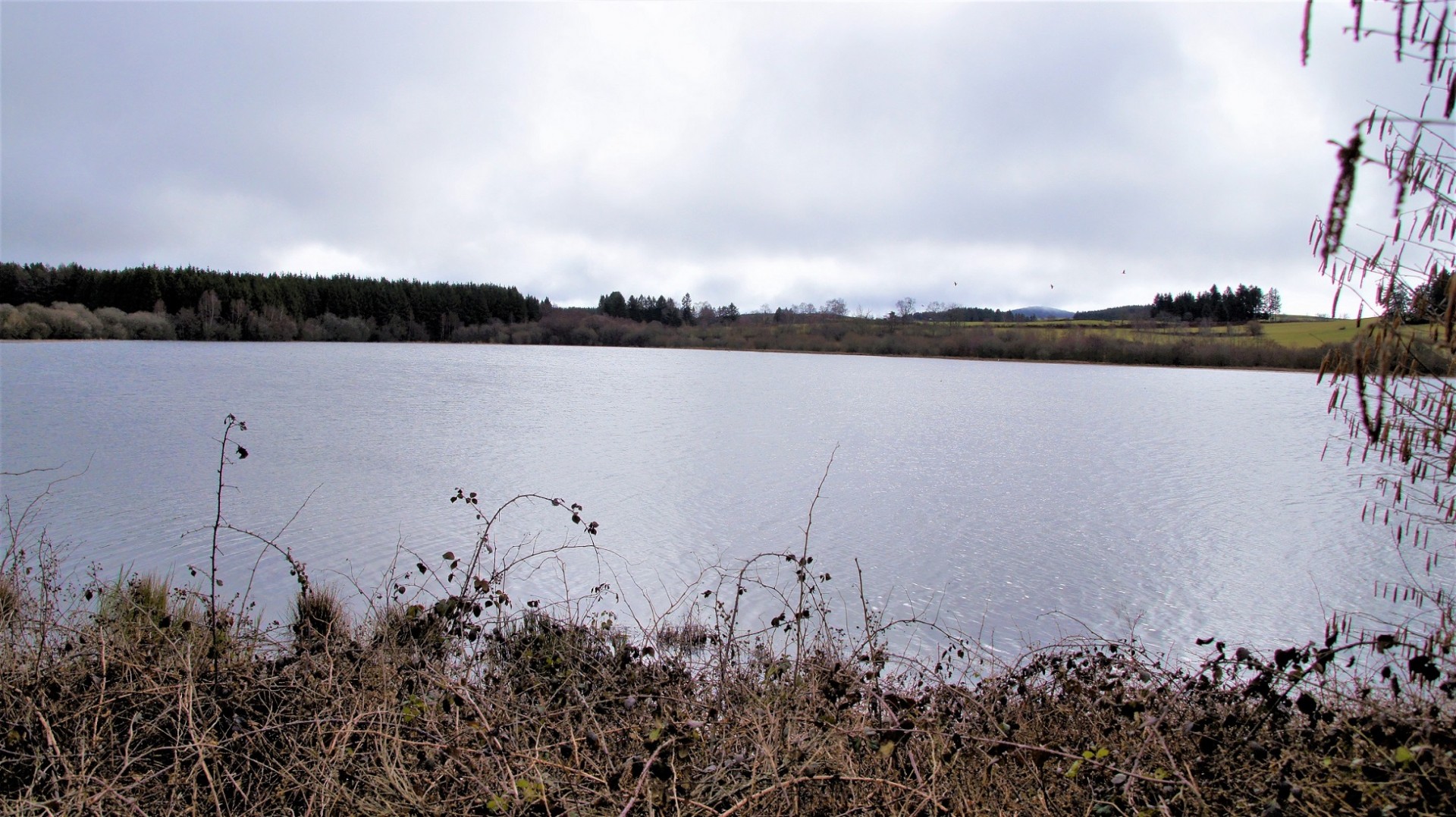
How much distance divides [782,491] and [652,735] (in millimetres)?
8498

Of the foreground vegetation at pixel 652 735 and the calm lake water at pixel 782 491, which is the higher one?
the foreground vegetation at pixel 652 735

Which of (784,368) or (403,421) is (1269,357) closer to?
(784,368)

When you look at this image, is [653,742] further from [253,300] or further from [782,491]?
[253,300]

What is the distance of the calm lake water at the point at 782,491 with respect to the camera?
7.13 meters

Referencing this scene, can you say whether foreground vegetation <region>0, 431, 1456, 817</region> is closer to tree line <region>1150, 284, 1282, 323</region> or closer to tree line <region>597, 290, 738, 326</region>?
tree line <region>1150, 284, 1282, 323</region>

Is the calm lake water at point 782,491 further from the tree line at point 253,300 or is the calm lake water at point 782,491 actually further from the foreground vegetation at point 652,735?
the tree line at point 253,300

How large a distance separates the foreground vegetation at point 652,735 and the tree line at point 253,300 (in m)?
66.8

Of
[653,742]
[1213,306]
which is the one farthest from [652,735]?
[1213,306]

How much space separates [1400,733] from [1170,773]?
0.75 meters

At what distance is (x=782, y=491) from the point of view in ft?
35.7

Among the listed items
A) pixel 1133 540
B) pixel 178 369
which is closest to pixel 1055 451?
pixel 1133 540

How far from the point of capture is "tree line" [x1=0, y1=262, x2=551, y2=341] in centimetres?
6075

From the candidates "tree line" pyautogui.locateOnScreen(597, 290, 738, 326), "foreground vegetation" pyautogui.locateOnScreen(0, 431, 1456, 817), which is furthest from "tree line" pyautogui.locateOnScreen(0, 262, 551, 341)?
"foreground vegetation" pyautogui.locateOnScreen(0, 431, 1456, 817)

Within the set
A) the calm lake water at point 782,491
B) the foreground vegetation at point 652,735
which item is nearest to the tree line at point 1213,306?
the calm lake water at point 782,491
